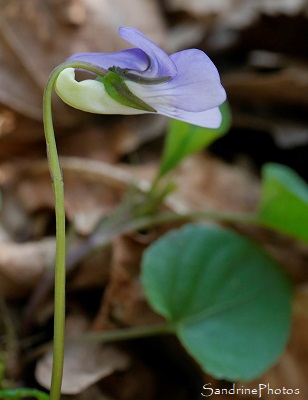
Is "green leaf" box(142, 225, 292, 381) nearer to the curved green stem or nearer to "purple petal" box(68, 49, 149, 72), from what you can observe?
the curved green stem

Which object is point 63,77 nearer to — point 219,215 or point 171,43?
point 219,215

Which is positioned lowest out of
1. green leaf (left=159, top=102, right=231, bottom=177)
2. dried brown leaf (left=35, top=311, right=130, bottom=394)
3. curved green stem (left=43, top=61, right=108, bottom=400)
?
dried brown leaf (left=35, top=311, right=130, bottom=394)

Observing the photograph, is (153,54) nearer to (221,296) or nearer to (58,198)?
(58,198)

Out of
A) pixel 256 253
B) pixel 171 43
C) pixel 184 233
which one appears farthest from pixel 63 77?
pixel 171 43

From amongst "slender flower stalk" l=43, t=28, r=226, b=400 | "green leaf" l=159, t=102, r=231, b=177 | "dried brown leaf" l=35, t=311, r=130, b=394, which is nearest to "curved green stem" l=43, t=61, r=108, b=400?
"slender flower stalk" l=43, t=28, r=226, b=400

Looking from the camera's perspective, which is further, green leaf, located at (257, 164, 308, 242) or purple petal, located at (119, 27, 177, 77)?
green leaf, located at (257, 164, 308, 242)

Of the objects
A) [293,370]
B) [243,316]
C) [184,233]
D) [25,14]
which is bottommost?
[293,370]
